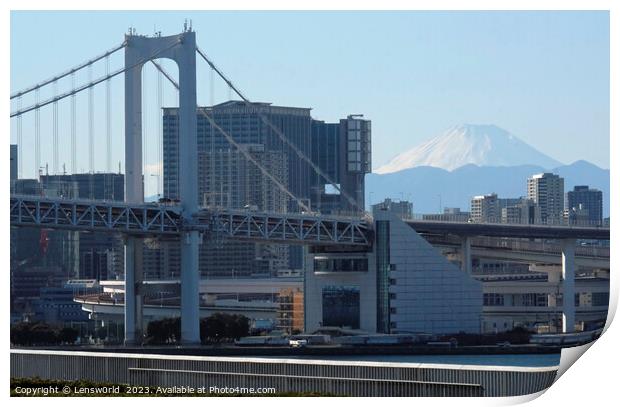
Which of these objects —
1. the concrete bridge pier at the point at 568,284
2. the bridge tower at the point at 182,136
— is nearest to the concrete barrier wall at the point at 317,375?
the bridge tower at the point at 182,136

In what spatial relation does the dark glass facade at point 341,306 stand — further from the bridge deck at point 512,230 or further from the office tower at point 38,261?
the office tower at point 38,261

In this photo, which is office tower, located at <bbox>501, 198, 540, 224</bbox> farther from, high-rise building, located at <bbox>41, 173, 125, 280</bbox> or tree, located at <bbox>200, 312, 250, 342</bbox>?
tree, located at <bbox>200, 312, 250, 342</bbox>

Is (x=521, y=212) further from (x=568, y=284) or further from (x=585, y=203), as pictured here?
(x=568, y=284)

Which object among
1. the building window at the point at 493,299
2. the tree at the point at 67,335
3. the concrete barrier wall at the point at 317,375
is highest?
the concrete barrier wall at the point at 317,375

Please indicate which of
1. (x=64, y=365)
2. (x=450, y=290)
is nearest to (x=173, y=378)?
(x=64, y=365)
